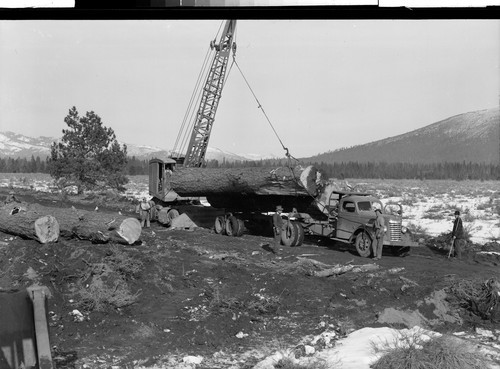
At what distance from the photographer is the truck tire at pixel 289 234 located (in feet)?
46.3

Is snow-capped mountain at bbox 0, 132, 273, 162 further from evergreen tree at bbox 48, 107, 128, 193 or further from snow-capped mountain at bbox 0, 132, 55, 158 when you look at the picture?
evergreen tree at bbox 48, 107, 128, 193

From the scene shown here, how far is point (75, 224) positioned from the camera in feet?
41.8

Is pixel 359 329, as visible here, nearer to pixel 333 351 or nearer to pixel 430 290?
pixel 333 351

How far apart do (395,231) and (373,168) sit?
6.20 feet

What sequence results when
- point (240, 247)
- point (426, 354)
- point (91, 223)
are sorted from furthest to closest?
point (240, 247)
point (91, 223)
point (426, 354)

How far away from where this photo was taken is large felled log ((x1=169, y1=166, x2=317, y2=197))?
13.4 metres

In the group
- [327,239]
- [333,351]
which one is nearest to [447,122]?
[333,351]

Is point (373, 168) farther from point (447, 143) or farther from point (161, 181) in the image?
point (161, 181)

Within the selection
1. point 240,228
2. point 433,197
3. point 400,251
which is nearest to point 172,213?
point 240,228

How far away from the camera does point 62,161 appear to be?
10.4m

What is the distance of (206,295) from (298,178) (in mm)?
4942

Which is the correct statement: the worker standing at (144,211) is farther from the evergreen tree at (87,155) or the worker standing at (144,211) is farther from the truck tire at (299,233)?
the truck tire at (299,233)

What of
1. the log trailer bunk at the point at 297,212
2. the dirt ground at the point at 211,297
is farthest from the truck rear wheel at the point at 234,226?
the dirt ground at the point at 211,297

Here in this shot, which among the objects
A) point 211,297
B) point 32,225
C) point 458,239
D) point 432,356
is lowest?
point 432,356
